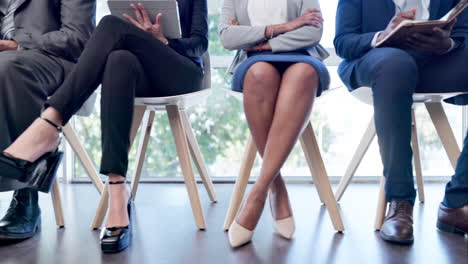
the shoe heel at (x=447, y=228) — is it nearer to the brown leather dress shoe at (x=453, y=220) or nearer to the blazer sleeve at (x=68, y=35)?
the brown leather dress shoe at (x=453, y=220)

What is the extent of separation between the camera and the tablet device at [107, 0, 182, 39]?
1.50 meters

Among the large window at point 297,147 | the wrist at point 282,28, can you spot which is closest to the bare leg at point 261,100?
the wrist at point 282,28

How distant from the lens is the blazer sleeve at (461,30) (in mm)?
1583

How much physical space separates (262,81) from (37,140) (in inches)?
27.3

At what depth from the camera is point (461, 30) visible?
1613mm

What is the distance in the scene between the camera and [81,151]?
1807 mm

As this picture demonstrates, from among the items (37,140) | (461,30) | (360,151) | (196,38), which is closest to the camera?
(37,140)

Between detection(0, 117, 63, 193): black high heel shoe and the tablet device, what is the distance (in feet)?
1.62

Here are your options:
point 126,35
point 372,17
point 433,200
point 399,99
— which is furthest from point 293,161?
point 126,35

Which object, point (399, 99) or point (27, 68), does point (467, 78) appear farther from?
point (27, 68)

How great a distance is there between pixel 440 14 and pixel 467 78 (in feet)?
1.05

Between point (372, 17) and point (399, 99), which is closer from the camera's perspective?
point (399, 99)

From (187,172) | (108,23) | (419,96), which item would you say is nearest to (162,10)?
(108,23)

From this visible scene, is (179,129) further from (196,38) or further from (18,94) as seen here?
(18,94)
